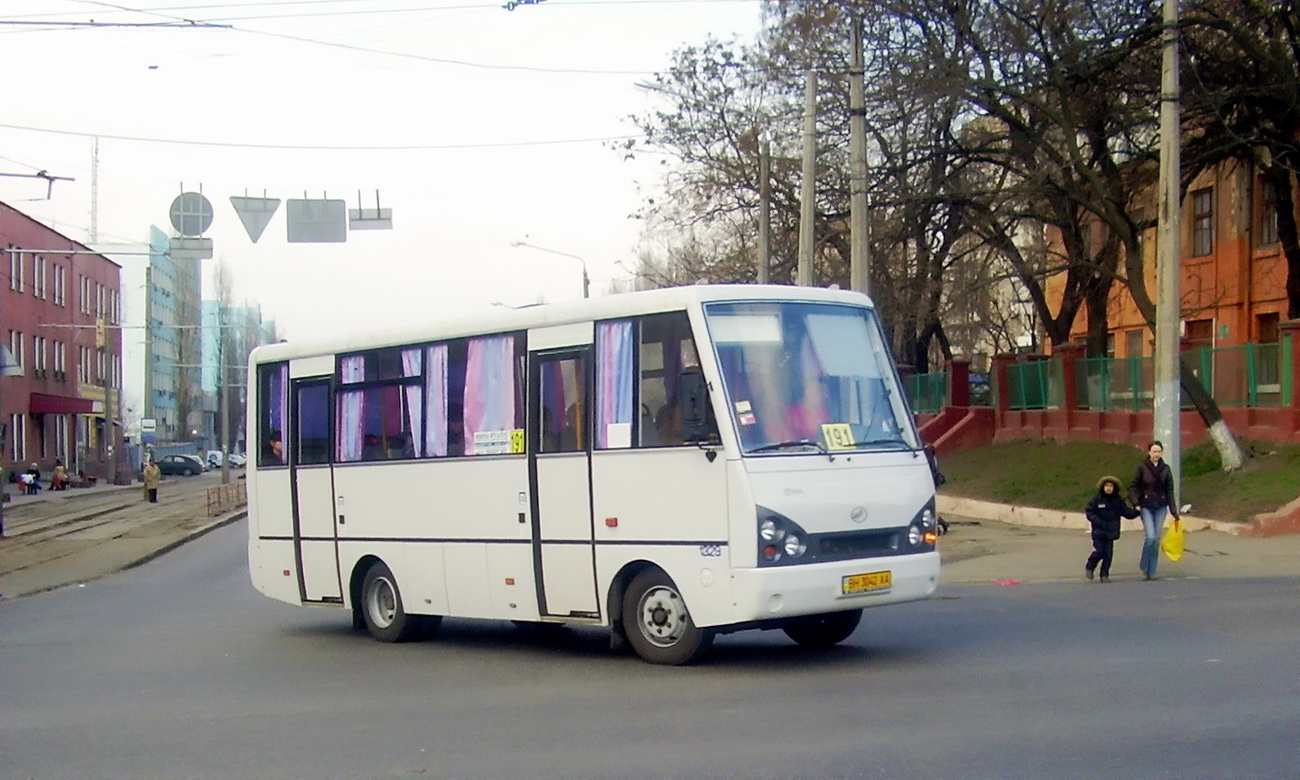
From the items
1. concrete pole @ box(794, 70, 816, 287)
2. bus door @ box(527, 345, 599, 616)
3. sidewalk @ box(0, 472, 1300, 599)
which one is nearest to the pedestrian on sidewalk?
sidewalk @ box(0, 472, 1300, 599)

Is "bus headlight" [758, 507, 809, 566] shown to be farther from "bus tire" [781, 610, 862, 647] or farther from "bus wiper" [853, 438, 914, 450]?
"bus tire" [781, 610, 862, 647]

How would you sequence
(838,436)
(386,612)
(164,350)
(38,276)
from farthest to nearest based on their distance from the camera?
1. (164,350)
2. (38,276)
3. (386,612)
4. (838,436)

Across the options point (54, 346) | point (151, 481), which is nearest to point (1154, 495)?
point (151, 481)

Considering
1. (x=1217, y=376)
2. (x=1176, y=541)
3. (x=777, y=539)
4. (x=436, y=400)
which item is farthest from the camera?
(x=1217, y=376)

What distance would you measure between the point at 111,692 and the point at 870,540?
5.92 m

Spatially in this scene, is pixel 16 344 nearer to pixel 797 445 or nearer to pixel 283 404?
pixel 283 404

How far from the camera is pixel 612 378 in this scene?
1152 cm

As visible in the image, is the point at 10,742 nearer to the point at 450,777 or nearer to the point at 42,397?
the point at 450,777

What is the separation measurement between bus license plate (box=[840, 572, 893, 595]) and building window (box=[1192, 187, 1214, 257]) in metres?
32.6

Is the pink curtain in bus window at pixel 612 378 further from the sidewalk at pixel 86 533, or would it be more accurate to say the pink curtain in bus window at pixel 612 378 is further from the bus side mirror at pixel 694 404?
the sidewalk at pixel 86 533

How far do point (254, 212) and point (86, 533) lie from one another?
14210mm

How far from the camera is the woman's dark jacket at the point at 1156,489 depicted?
17.5 meters

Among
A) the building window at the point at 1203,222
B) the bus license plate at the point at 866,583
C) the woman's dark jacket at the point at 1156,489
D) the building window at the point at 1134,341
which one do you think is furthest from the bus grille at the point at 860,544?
the building window at the point at 1134,341

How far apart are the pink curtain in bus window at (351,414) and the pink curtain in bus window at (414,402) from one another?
2.56 ft
